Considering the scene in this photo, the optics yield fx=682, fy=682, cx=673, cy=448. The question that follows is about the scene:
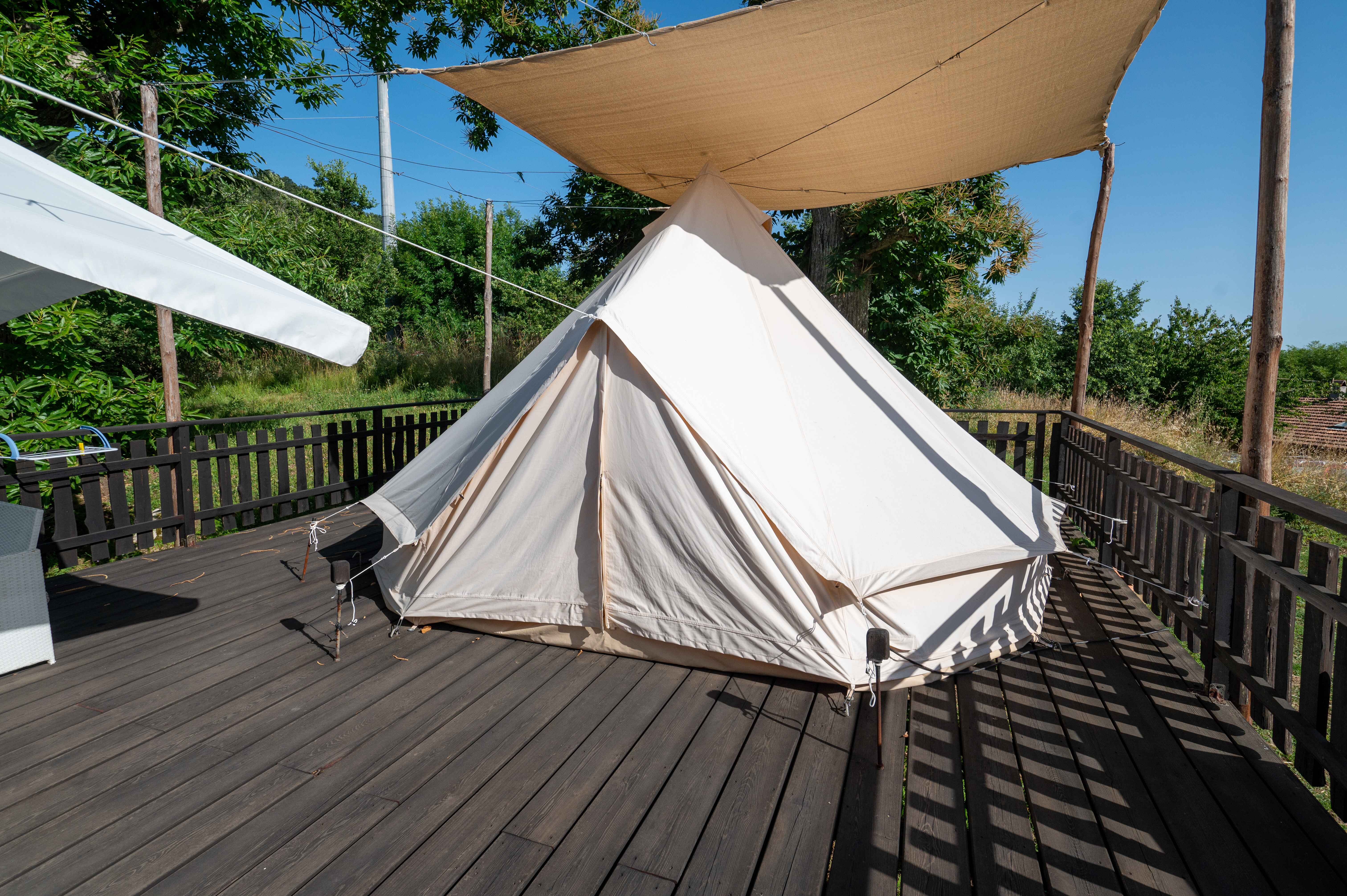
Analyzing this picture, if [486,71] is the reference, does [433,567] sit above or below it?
below

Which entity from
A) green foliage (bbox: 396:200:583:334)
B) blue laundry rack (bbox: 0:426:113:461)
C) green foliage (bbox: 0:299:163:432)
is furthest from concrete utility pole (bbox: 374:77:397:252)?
blue laundry rack (bbox: 0:426:113:461)

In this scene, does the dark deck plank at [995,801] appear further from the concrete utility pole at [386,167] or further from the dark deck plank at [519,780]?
the concrete utility pole at [386,167]

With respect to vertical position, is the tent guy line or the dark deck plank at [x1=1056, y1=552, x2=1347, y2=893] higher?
the tent guy line

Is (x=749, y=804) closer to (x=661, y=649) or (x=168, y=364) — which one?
(x=661, y=649)

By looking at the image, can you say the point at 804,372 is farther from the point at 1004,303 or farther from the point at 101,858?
the point at 1004,303

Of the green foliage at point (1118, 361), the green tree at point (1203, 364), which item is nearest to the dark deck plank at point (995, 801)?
the green foliage at point (1118, 361)

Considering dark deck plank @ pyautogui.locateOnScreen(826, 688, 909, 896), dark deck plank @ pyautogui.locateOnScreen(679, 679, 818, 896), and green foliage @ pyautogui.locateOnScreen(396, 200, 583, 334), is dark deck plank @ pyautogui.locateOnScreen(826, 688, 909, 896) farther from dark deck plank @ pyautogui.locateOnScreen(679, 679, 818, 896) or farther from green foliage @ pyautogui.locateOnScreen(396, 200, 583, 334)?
green foliage @ pyautogui.locateOnScreen(396, 200, 583, 334)

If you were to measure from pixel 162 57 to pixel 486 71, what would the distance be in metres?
6.85

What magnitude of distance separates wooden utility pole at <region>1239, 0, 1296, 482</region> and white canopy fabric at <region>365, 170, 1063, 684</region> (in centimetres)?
86

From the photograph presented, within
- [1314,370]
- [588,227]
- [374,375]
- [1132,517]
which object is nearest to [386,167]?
[374,375]

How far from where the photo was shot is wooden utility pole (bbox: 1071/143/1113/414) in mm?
6867

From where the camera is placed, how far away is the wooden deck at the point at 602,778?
66.7 inches

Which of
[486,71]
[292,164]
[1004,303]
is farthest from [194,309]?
[292,164]

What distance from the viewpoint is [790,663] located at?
8.54 feet
